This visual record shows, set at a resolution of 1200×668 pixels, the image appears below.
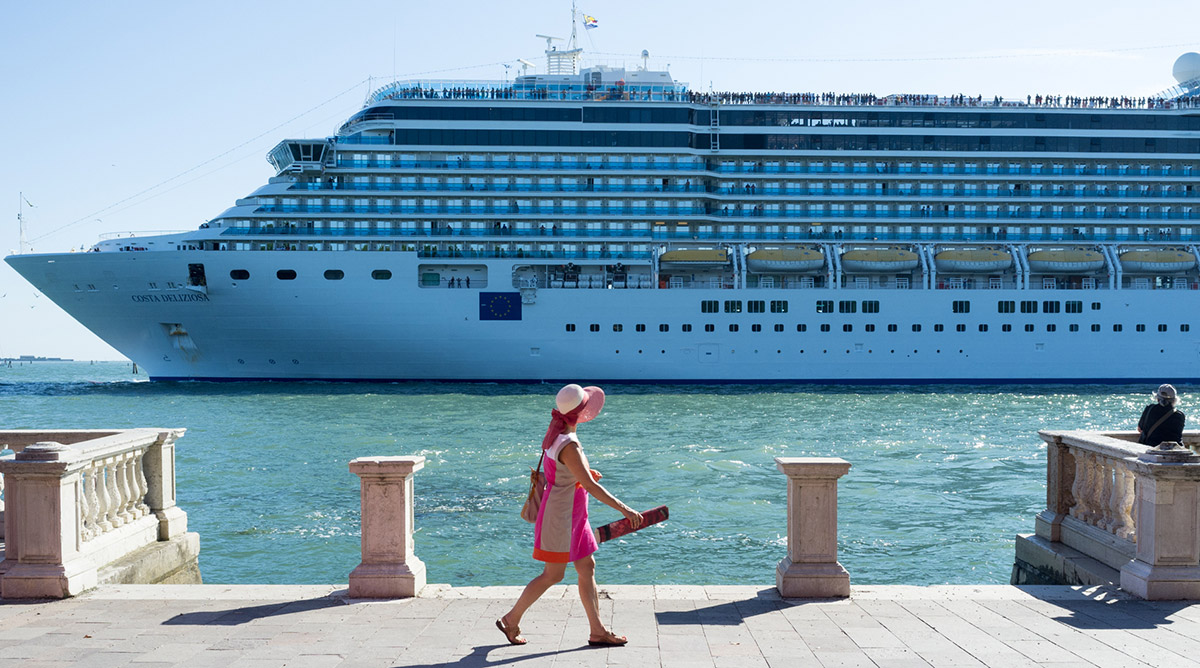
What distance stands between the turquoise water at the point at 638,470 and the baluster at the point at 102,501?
309 centimetres

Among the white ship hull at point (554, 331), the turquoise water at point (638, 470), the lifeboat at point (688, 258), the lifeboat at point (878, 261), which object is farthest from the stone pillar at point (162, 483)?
the lifeboat at point (878, 261)

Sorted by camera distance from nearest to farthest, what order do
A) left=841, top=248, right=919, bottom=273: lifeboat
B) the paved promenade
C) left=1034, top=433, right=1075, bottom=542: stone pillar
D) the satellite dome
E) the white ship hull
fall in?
the paved promenade
left=1034, top=433, right=1075, bottom=542: stone pillar
the white ship hull
left=841, top=248, right=919, bottom=273: lifeboat
the satellite dome

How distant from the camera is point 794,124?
46875mm

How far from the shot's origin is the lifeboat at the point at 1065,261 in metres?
45.3

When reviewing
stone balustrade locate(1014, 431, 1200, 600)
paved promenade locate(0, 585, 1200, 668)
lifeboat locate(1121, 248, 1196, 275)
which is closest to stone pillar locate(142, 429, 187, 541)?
paved promenade locate(0, 585, 1200, 668)

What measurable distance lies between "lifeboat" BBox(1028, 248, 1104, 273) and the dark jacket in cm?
4089

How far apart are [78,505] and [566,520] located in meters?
4.16

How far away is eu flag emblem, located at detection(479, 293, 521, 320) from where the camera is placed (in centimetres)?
4256

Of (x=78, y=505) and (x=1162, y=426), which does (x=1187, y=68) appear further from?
(x=78, y=505)

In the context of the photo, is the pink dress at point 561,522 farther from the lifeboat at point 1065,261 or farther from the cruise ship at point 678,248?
the lifeboat at point 1065,261

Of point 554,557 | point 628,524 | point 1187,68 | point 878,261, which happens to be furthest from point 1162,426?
point 1187,68

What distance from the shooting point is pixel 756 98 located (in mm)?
47562

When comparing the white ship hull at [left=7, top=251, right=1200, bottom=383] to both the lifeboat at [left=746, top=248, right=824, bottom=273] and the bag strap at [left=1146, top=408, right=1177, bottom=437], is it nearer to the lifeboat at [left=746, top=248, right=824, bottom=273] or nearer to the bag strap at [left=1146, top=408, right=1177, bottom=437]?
the lifeboat at [left=746, top=248, right=824, bottom=273]

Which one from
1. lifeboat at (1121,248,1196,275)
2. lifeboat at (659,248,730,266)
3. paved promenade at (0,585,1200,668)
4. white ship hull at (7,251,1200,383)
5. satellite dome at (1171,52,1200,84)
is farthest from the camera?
satellite dome at (1171,52,1200,84)
